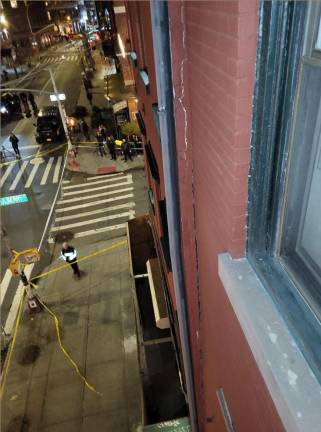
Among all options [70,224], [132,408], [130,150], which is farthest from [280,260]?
[130,150]

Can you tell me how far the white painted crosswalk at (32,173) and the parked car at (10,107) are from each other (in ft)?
37.9

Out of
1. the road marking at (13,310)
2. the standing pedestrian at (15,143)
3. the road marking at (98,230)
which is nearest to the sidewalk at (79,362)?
the road marking at (13,310)

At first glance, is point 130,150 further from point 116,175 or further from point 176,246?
point 176,246

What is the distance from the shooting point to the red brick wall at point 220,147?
1709mm

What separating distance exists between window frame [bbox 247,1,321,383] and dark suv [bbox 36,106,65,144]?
2644 cm

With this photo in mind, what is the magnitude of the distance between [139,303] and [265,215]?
8979mm

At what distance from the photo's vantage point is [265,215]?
2029 millimetres

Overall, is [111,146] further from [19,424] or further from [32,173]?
[19,424]

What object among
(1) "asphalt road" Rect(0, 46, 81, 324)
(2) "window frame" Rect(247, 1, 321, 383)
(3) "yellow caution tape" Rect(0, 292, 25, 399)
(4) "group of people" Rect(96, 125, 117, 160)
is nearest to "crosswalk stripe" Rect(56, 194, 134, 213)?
(1) "asphalt road" Rect(0, 46, 81, 324)

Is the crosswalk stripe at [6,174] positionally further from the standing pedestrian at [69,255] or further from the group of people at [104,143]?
the standing pedestrian at [69,255]

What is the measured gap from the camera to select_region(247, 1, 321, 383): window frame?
149 centimetres

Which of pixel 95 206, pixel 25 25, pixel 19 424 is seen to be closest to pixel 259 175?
pixel 19 424

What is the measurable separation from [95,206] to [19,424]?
11447 mm

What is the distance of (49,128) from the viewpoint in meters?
Result: 26.0
